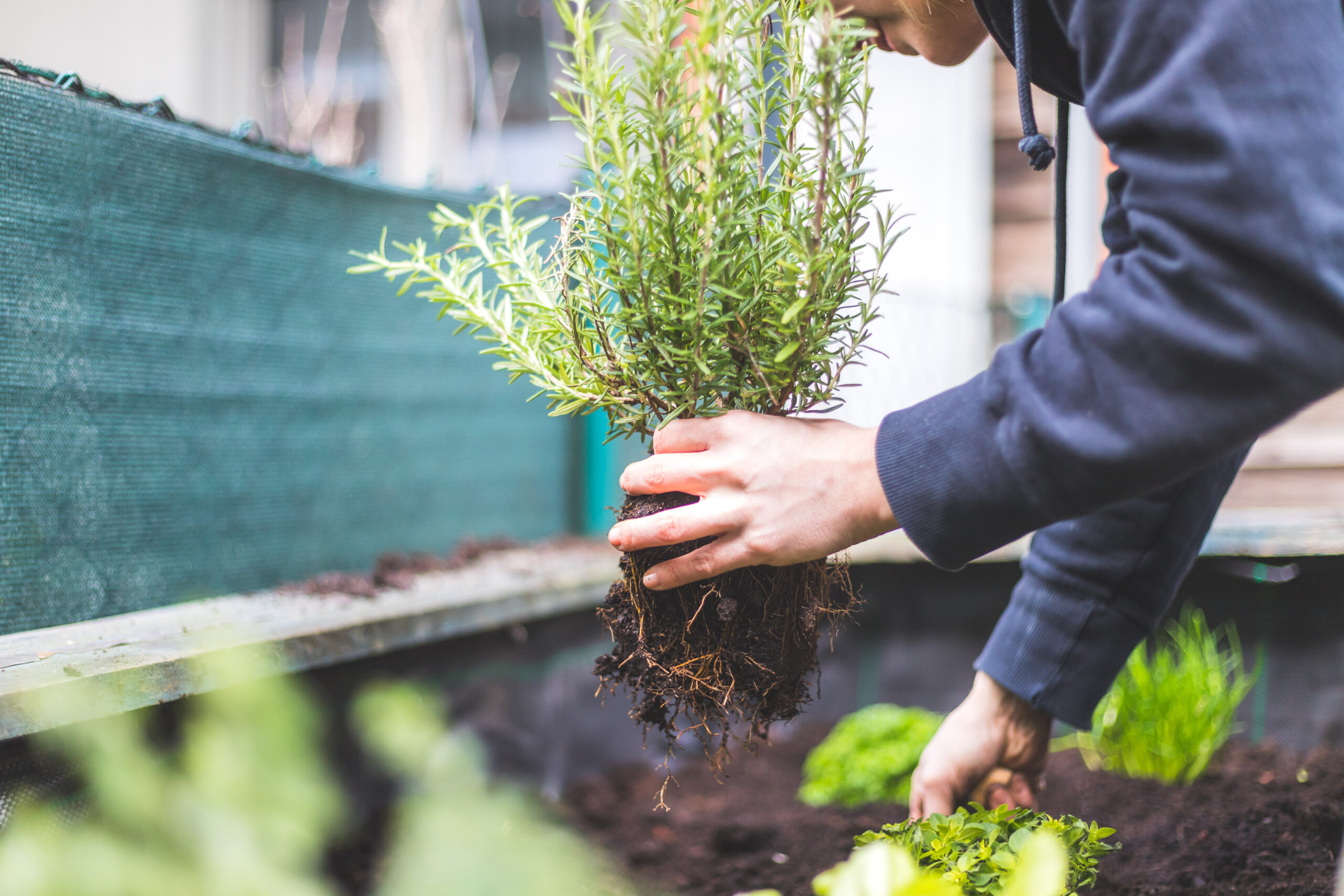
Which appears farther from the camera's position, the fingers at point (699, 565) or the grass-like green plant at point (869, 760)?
the grass-like green plant at point (869, 760)

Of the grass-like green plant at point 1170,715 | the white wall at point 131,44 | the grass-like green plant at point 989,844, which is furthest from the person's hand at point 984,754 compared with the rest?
the white wall at point 131,44

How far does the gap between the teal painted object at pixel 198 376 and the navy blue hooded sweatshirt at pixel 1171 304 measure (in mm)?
1516

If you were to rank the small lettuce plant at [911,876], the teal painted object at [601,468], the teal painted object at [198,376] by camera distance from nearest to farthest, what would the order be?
the small lettuce plant at [911,876]
the teal painted object at [198,376]
the teal painted object at [601,468]

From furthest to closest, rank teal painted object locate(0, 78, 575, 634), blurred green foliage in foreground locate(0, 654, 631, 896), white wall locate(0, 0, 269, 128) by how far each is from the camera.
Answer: white wall locate(0, 0, 269, 128), teal painted object locate(0, 78, 575, 634), blurred green foliage in foreground locate(0, 654, 631, 896)

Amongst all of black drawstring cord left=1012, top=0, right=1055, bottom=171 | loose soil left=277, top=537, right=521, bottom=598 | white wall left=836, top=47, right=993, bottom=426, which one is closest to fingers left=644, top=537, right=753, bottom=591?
black drawstring cord left=1012, top=0, right=1055, bottom=171

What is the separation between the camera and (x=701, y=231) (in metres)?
0.90

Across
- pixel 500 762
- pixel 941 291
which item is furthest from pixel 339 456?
pixel 941 291

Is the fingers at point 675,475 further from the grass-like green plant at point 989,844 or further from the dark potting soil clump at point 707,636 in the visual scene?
the grass-like green plant at point 989,844

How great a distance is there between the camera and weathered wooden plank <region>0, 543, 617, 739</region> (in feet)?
3.73

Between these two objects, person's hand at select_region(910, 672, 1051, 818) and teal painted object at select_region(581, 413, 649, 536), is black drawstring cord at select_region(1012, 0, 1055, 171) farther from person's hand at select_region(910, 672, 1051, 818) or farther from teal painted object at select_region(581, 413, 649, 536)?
teal painted object at select_region(581, 413, 649, 536)

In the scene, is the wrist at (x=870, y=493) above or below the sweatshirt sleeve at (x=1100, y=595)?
above

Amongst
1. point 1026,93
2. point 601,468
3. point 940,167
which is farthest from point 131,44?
point 1026,93

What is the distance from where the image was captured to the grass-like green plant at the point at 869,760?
6.93ft

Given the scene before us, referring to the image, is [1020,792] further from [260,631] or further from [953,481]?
[260,631]
